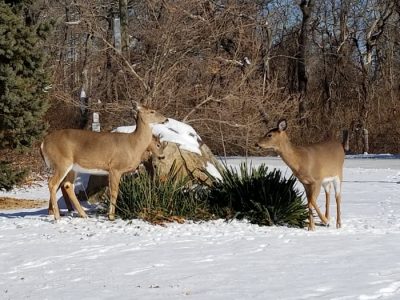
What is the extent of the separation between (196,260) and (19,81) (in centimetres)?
1024

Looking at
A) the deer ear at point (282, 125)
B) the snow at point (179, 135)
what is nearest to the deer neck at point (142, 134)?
the snow at point (179, 135)

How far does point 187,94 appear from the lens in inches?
899

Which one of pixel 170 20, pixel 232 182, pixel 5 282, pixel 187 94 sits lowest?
pixel 5 282

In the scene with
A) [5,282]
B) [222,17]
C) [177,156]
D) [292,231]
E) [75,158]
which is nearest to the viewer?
[5,282]

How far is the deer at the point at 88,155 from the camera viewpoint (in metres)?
11.1

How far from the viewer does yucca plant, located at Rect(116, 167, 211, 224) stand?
10734mm

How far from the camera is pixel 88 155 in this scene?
11.2 meters

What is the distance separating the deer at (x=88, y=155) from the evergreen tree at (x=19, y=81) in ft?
19.2

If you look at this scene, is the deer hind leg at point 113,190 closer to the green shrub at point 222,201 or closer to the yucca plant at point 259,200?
the green shrub at point 222,201

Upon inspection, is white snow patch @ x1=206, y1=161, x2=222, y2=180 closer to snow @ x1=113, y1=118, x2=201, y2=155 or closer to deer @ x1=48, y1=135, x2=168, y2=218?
snow @ x1=113, y1=118, x2=201, y2=155

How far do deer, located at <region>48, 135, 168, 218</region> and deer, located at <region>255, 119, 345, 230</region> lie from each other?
2400 mm

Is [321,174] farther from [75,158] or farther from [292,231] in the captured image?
[75,158]

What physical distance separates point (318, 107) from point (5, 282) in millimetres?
35662

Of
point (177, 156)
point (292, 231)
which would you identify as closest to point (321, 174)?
point (292, 231)
